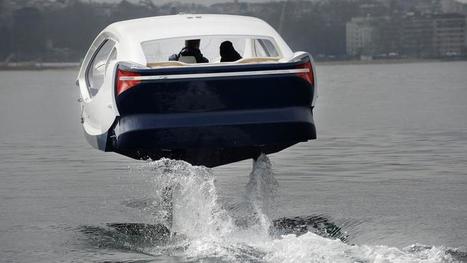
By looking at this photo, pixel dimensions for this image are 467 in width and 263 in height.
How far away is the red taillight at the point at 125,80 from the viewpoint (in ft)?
41.2

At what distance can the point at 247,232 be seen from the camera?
43.6 ft

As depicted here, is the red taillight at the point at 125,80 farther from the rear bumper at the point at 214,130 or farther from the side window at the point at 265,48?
the side window at the point at 265,48

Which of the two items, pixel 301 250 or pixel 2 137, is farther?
pixel 2 137

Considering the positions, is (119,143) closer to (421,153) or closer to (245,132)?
(245,132)

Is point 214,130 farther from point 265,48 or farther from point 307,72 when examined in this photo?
point 265,48

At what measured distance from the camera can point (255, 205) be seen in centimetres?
1410

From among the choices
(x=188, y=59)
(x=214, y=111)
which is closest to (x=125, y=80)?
(x=214, y=111)

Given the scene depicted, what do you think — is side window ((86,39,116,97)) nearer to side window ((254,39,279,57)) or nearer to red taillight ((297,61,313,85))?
side window ((254,39,279,57))

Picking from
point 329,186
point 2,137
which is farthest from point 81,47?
point 329,186

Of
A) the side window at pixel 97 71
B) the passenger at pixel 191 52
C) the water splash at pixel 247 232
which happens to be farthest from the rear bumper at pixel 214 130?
the side window at pixel 97 71

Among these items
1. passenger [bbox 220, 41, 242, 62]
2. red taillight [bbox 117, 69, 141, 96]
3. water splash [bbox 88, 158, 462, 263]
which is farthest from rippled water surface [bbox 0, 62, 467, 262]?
passenger [bbox 220, 41, 242, 62]

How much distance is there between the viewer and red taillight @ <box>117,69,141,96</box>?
41.2 ft

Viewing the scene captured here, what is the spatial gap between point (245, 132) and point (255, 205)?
158 centimetres

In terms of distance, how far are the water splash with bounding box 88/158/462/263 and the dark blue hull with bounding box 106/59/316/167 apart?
1.91 ft
